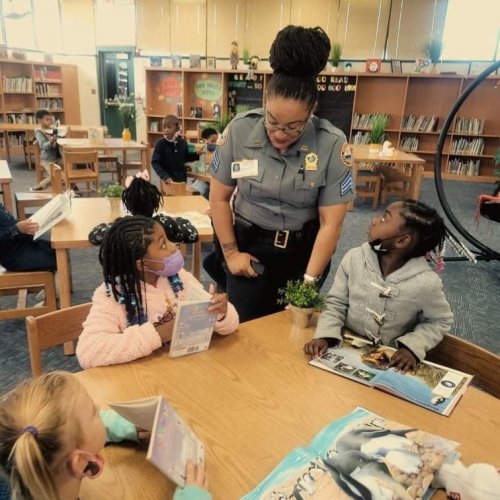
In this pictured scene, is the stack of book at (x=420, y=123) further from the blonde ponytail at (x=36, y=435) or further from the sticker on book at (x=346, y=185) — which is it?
the blonde ponytail at (x=36, y=435)

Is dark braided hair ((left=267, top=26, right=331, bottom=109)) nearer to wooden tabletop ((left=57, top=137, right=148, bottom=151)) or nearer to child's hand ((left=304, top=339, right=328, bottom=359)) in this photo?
child's hand ((left=304, top=339, right=328, bottom=359))

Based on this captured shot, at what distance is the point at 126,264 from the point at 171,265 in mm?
133

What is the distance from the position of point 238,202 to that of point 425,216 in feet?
2.21

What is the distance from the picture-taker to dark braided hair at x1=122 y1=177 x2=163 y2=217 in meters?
2.43

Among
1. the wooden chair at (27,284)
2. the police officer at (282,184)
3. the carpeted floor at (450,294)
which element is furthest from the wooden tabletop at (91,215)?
the police officer at (282,184)

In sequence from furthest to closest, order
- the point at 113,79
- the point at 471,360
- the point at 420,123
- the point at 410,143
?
the point at 113,79 → the point at 410,143 → the point at 420,123 → the point at 471,360

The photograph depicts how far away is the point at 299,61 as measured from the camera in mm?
1398

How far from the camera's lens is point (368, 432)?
0.95 meters

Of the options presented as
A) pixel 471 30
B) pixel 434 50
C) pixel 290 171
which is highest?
pixel 471 30

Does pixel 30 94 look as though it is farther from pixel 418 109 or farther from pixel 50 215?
pixel 50 215

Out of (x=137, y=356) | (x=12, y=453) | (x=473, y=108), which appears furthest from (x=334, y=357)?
(x=473, y=108)

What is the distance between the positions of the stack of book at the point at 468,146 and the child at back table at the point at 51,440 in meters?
8.98

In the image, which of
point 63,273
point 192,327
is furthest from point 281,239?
point 63,273

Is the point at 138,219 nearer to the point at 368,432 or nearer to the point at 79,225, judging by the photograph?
the point at 368,432
